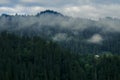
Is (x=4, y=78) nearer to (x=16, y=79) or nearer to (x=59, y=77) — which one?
(x=16, y=79)

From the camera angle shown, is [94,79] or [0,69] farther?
[94,79]

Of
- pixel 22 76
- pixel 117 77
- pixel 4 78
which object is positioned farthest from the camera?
pixel 117 77

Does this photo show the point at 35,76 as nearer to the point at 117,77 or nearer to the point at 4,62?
the point at 4,62

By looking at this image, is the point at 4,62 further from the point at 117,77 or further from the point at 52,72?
the point at 117,77

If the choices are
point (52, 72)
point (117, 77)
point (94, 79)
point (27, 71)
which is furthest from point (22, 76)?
point (117, 77)

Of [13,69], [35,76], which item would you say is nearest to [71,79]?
[35,76]

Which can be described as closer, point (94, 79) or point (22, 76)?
point (22, 76)

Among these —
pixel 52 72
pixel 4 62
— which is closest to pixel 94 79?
pixel 52 72

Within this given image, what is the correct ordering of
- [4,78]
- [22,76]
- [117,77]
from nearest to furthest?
[4,78]
[22,76]
[117,77]
